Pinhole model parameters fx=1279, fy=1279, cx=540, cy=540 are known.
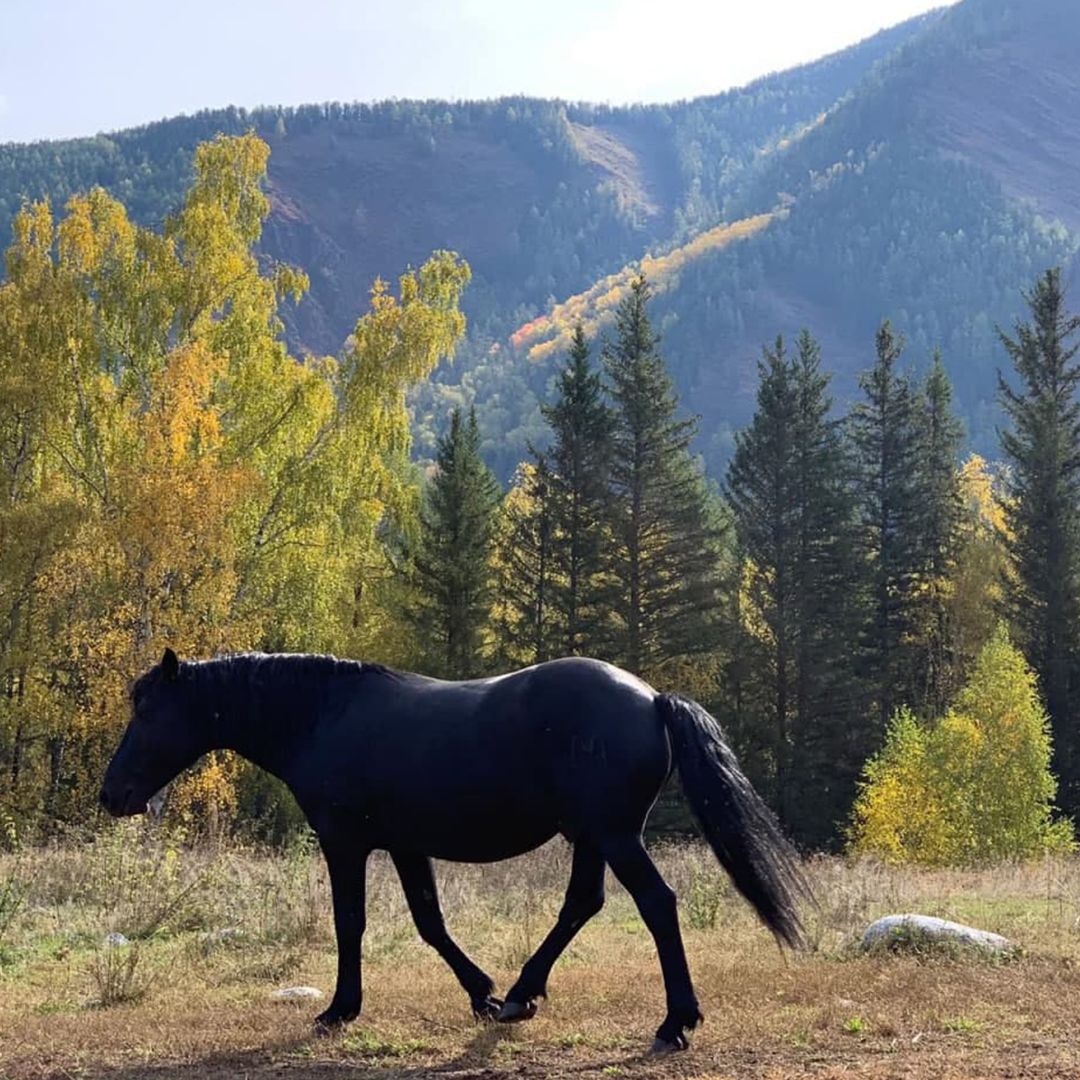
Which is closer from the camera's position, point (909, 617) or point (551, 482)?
point (551, 482)

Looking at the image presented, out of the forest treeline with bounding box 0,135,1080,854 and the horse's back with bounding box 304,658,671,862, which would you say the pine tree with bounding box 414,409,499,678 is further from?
the horse's back with bounding box 304,658,671,862

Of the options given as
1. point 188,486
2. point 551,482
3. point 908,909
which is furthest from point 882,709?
point 908,909

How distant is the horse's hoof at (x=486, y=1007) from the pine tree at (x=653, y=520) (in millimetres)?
28372

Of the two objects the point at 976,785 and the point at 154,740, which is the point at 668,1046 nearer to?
the point at 154,740

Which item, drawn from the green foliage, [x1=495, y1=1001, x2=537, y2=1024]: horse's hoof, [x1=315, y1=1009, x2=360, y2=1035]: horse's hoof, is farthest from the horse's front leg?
the green foliage

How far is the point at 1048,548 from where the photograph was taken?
40.1 metres

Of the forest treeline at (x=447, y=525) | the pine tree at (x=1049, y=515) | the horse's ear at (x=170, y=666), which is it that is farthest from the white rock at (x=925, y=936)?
the pine tree at (x=1049, y=515)

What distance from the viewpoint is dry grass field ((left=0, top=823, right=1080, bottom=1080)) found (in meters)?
6.01

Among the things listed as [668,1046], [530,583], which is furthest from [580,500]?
[668,1046]

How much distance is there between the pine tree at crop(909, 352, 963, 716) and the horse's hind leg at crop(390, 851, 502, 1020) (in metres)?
34.4

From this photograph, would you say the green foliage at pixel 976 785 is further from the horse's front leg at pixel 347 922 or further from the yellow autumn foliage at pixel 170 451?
the horse's front leg at pixel 347 922

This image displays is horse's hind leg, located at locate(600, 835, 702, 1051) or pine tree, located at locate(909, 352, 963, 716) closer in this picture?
horse's hind leg, located at locate(600, 835, 702, 1051)

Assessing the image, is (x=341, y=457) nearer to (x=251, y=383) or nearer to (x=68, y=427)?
(x=251, y=383)

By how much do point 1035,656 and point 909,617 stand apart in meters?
3.93
